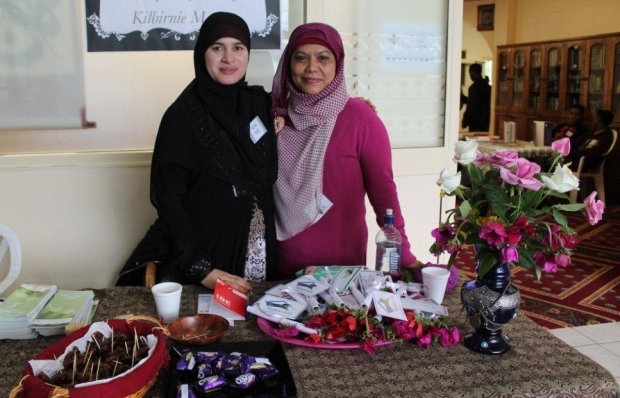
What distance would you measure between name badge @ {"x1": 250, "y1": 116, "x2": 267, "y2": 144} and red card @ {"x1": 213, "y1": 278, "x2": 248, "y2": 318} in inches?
18.6

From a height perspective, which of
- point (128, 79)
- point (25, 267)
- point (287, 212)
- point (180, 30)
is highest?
point (180, 30)

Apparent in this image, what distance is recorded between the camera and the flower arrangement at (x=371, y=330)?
1271 millimetres

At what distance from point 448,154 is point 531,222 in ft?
5.11

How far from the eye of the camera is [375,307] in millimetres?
1336

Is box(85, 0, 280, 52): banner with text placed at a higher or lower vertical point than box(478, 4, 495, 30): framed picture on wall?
lower

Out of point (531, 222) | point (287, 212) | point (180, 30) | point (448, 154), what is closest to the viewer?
point (531, 222)

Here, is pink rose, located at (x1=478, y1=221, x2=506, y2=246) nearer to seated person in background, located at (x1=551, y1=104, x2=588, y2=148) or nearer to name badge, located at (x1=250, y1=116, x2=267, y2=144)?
name badge, located at (x1=250, y1=116, x2=267, y2=144)

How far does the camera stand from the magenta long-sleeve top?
5.81 ft

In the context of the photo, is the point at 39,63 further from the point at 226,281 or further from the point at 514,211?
the point at 514,211

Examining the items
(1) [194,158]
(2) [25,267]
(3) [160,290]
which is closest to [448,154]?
(1) [194,158]

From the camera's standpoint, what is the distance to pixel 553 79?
7.55 m

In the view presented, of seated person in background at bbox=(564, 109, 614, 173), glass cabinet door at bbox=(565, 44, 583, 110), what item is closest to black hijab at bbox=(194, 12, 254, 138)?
seated person in background at bbox=(564, 109, 614, 173)

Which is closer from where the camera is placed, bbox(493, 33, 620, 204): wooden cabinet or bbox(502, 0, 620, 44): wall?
bbox(493, 33, 620, 204): wooden cabinet

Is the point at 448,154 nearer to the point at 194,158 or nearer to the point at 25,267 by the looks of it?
the point at 194,158
